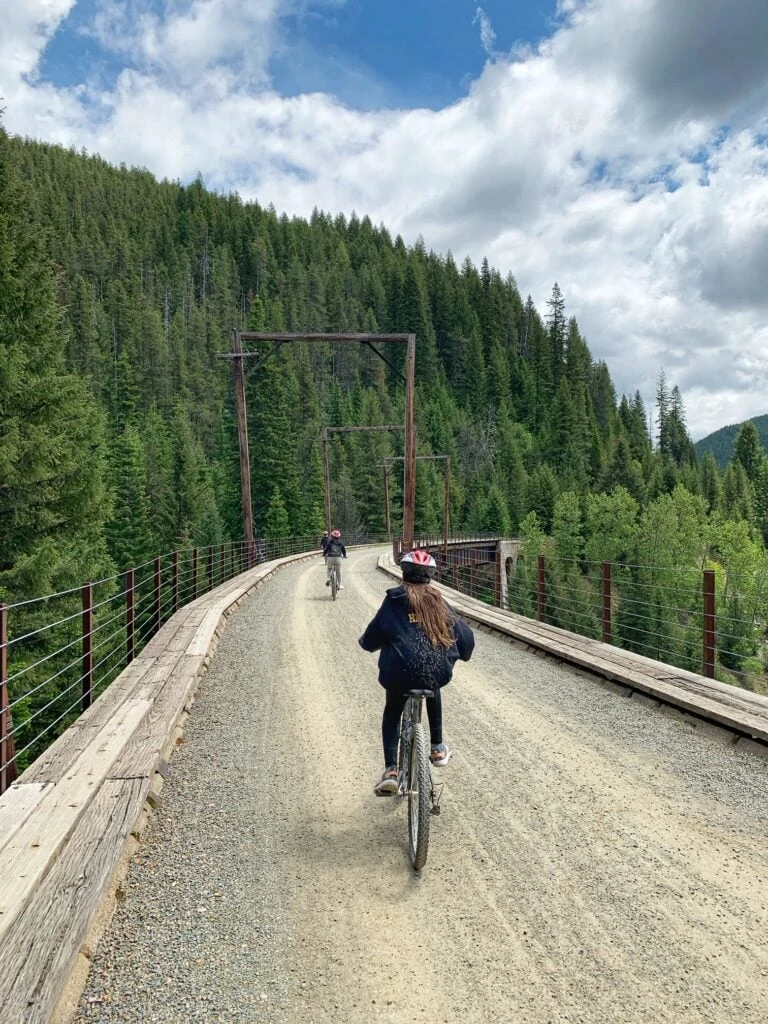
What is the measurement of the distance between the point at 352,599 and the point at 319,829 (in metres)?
13.0

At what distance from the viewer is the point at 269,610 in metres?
15.5

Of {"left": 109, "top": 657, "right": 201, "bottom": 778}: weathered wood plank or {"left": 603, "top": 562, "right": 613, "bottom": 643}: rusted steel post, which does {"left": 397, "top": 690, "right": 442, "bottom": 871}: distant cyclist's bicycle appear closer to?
{"left": 109, "top": 657, "right": 201, "bottom": 778}: weathered wood plank

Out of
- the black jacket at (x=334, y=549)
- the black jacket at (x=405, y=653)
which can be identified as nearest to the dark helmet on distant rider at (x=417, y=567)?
the black jacket at (x=405, y=653)

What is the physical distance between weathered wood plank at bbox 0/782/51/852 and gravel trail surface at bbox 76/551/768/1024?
72 cm

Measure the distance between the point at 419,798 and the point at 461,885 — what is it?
0.50m

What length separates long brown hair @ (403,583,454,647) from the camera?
4160mm

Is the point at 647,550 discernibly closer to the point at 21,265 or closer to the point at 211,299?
the point at 21,265

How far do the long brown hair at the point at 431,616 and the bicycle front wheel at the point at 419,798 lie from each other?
53cm

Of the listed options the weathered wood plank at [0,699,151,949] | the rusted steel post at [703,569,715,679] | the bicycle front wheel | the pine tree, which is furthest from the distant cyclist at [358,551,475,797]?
the pine tree

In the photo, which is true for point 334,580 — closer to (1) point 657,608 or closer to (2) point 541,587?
(2) point 541,587

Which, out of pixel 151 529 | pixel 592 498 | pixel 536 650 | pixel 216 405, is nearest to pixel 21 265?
pixel 536 650

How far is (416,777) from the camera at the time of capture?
3.86m

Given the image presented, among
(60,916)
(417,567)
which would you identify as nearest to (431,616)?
(417,567)

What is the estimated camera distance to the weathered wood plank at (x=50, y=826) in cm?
Result: 320
